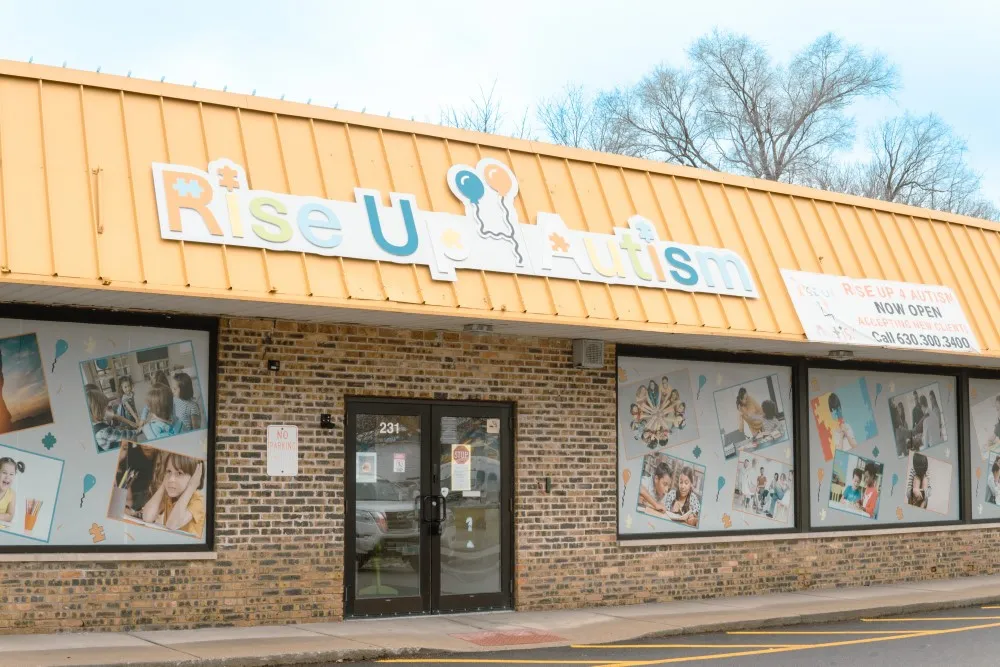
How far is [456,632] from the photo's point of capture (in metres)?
12.8

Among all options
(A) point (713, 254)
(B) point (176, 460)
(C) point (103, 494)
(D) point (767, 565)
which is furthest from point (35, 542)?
(D) point (767, 565)

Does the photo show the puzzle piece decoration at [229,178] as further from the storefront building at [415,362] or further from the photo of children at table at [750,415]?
the photo of children at table at [750,415]

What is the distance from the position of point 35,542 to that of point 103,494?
0.77m

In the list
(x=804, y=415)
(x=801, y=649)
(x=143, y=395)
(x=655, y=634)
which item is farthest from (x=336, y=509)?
(x=804, y=415)

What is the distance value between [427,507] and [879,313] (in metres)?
6.89

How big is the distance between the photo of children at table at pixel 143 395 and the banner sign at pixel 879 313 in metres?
7.74

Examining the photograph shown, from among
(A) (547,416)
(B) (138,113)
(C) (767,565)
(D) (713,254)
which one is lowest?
(C) (767,565)

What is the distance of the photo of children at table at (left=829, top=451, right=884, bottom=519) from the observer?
58.0ft

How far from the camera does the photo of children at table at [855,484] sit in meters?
17.7

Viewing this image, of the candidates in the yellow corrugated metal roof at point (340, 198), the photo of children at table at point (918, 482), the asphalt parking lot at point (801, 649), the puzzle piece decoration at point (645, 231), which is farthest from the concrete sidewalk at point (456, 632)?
the puzzle piece decoration at point (645, 231)

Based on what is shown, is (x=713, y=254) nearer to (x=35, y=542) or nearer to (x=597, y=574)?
(x=597, y=574)

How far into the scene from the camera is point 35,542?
11508 mm

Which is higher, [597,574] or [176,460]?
[176,460]

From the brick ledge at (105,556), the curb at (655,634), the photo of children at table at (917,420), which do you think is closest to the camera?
the curb at (655,634)
